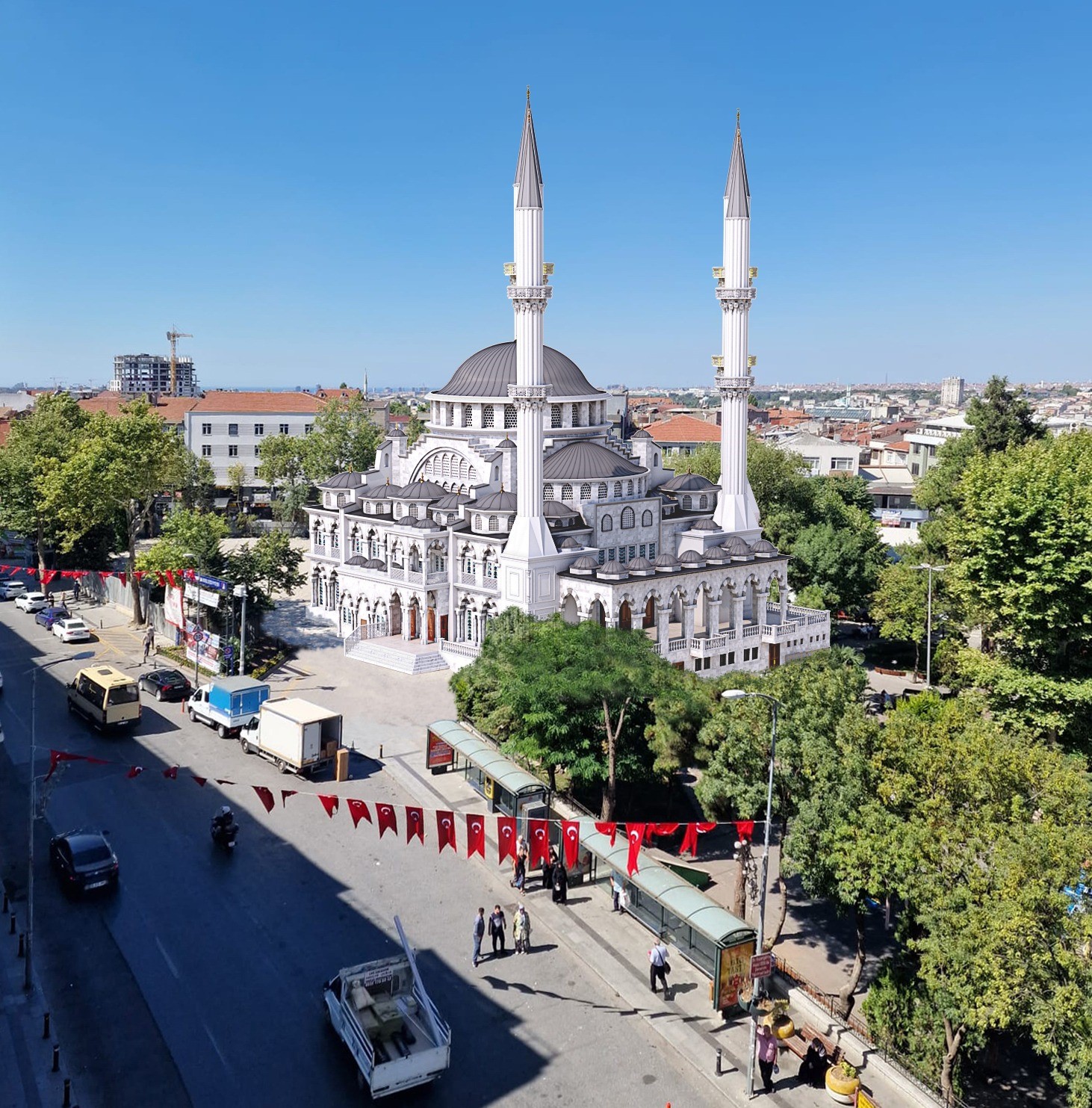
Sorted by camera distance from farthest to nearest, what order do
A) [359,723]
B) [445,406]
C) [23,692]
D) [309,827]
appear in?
[445,406] → [23,692] → [359,723] → [309,827]

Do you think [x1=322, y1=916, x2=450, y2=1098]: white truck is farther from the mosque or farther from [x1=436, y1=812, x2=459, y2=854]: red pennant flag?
the mosque

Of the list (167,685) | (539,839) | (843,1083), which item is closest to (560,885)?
(539,839)

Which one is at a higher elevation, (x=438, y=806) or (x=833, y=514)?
(x=833, y=514)

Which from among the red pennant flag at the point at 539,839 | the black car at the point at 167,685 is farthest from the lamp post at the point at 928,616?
the black car at the point at 167,685

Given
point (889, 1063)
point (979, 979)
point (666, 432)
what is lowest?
point (889, 1063)

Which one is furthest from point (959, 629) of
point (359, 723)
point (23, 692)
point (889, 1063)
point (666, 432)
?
point (666, 432)

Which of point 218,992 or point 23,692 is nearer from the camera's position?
point 218,992

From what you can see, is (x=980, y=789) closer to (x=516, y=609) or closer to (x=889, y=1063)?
(x=889, y=1063)
